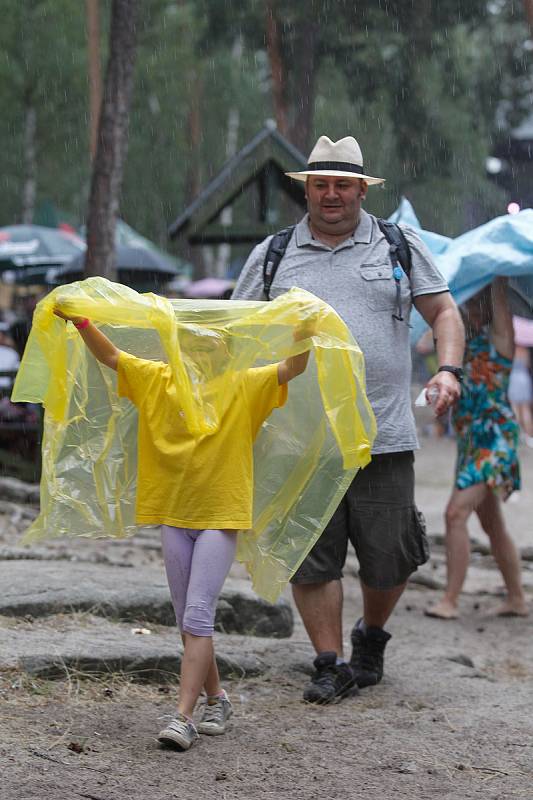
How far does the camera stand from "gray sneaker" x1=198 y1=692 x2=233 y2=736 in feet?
14.5

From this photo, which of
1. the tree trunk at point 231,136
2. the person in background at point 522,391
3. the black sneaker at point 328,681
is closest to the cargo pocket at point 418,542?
the black sneaker at point 328,681

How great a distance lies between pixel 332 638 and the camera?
17.0 feet

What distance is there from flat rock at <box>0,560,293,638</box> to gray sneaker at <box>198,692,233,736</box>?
4.23 ft

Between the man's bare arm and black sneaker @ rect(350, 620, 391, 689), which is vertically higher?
the man's bare arm

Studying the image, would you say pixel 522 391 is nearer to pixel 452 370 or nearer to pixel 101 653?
pixel 452 370

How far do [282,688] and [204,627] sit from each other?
43.7 inches

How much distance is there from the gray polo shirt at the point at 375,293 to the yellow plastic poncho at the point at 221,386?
14.8 inches

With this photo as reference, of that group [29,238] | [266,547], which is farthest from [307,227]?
[29,238]

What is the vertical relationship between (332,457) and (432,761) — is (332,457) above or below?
above

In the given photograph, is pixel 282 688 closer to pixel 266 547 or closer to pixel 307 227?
pixel 266 547

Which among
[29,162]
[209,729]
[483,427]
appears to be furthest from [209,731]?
[29,162]

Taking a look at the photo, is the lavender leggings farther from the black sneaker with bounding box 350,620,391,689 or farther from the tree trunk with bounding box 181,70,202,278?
the tree trunk with bounding box 181,70,202,278

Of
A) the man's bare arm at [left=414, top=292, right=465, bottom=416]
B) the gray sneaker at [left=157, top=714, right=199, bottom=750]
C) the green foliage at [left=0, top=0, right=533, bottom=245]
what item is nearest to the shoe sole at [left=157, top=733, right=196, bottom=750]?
the gray sneaker at [left=157, top=714, right=199, bottom=750]

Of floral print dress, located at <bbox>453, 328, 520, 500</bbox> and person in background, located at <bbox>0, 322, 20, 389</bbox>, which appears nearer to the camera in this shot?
floral print dress, located at <bbox>453, 328, 520, 500</bbox>
